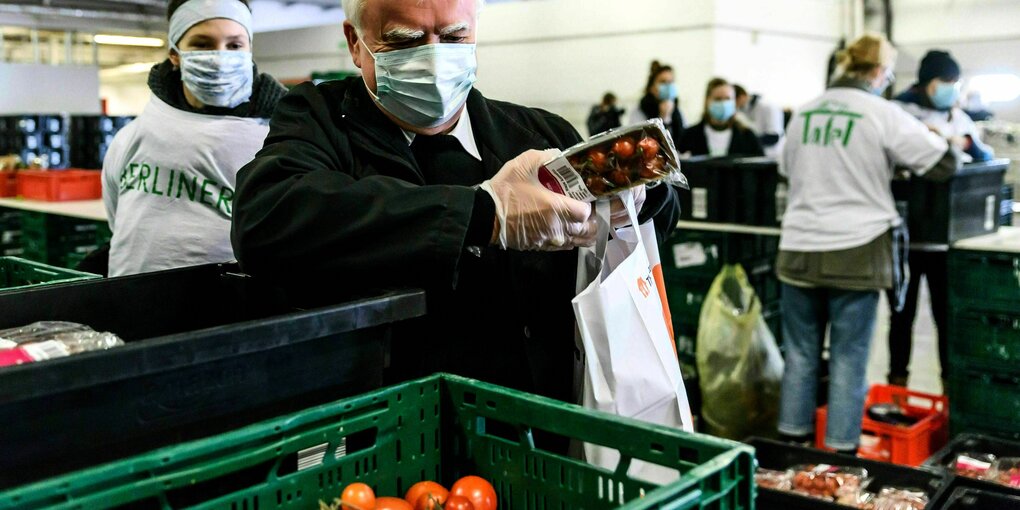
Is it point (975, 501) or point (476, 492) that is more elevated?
point (476, 492)

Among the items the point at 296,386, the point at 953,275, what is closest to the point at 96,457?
the point at 296,386

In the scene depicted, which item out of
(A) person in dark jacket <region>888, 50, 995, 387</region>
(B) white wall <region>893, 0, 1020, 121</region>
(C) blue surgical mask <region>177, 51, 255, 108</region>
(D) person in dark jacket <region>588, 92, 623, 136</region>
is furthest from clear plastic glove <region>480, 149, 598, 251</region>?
(B) white wall <region>893, 0, 1020, 121</region>

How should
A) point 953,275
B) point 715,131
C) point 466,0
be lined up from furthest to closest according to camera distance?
point 715,131, point 953,275, point 466,0

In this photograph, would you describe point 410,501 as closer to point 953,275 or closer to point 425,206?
point 425,206

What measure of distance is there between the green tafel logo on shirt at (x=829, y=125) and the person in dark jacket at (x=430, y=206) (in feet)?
7.55

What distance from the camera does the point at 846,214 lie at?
148 inches

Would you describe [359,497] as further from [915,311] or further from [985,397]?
[915,311]

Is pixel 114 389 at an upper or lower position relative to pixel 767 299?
upper

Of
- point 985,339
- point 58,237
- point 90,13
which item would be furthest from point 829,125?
point 90,13

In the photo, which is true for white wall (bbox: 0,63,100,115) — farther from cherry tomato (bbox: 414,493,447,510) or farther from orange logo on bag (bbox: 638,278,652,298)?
cherry tomato (bbox: 414,493,447,510)

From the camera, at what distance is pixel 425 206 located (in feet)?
4.17

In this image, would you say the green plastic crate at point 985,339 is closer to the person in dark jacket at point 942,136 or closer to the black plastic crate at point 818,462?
the person in dark jacket at point 942,136

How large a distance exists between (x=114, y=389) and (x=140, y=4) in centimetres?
1440

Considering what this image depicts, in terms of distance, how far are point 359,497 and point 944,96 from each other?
16.7ft
